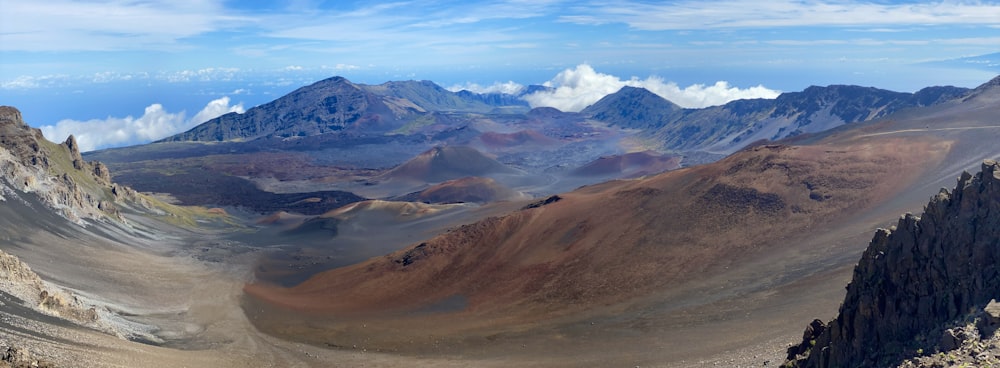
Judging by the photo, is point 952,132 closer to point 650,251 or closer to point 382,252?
point 650,251

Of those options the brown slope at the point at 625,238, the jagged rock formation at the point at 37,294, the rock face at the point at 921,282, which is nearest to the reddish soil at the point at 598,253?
the brown slope at the point at 625,238

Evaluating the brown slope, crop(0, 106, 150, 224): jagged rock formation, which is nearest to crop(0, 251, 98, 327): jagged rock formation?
the brown slope

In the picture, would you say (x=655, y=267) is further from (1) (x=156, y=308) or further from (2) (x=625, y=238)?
(1) (x=156, y=308)

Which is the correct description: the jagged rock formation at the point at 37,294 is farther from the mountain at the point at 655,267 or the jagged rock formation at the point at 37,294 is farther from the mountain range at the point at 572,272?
the mountain at the point at 655,267

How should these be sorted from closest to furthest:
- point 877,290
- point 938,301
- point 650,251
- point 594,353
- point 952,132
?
point 938,301, point 877,290, point 594,353, point 650,251, point 952,132

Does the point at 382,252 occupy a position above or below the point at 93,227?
below

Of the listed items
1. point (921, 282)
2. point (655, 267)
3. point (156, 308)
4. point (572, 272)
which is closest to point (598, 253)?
point (572, 272)

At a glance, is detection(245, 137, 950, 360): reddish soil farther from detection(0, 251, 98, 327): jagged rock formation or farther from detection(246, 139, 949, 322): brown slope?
detection(0, 251, 98, 327): jagged rock formation

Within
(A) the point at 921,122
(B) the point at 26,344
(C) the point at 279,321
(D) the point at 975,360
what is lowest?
(C) the point at 279,321

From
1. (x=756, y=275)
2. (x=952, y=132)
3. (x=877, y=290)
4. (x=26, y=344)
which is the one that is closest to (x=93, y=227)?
(x=26, y=344)
